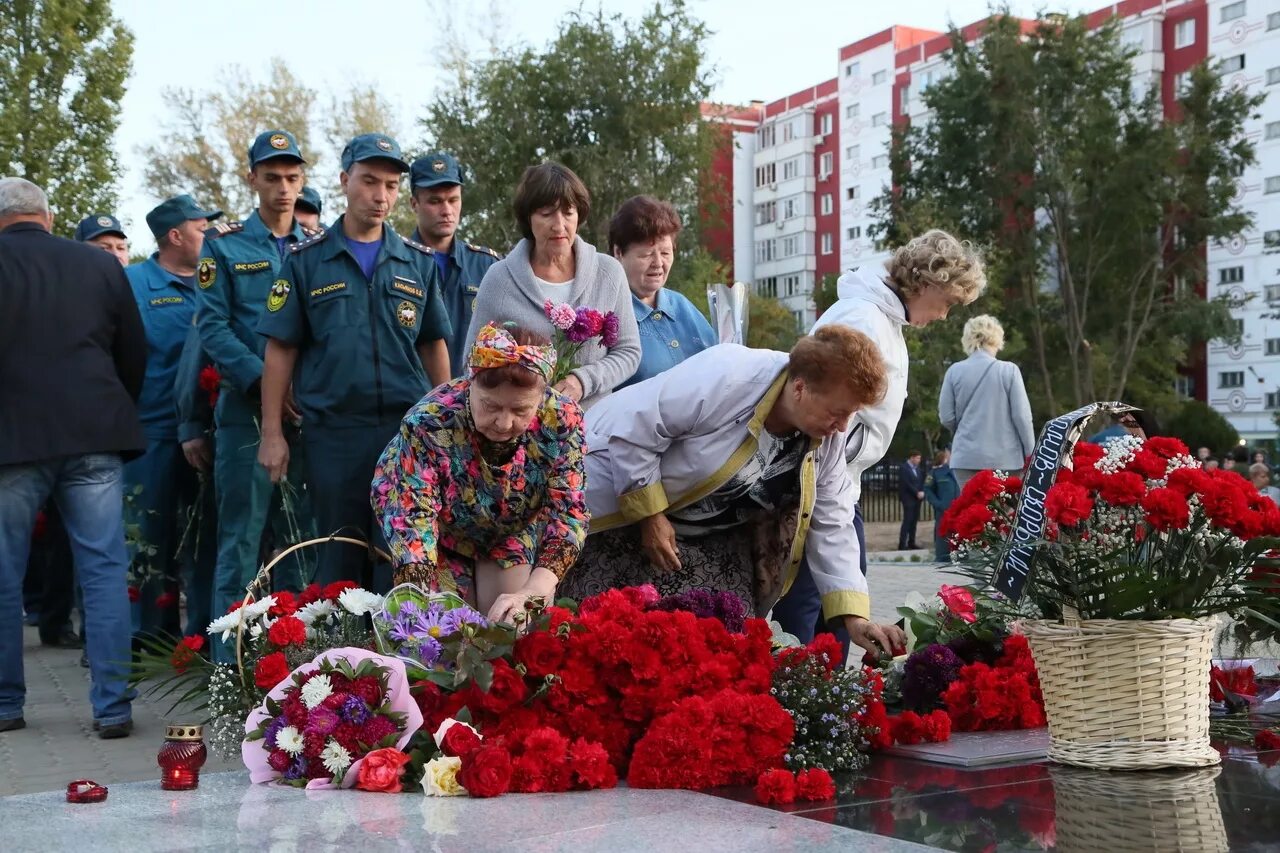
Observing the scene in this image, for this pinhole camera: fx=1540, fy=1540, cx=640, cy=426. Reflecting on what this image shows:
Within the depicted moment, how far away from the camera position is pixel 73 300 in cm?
614

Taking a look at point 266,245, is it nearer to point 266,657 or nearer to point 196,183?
point 266,657

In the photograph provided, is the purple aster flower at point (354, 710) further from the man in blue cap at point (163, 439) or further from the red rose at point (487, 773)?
the man in blue cap at point (163, 439)

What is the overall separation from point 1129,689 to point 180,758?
248 centimetres

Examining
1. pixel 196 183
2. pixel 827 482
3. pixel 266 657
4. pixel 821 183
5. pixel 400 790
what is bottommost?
pixel 400 790

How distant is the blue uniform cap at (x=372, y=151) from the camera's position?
6.14 meters

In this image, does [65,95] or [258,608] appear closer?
[258,608]

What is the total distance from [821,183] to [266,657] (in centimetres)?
7120

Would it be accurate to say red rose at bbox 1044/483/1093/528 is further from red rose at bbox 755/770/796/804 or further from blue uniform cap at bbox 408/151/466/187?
blue uniform cap at bbox 408/151/466/187

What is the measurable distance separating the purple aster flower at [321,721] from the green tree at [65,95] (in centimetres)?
2006

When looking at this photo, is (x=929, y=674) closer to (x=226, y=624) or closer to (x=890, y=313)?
(x=890, y=313)

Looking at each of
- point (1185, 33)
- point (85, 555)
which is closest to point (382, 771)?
point (85, 555)

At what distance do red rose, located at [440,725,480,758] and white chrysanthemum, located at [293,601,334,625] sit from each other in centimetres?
94

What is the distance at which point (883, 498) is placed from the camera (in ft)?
103

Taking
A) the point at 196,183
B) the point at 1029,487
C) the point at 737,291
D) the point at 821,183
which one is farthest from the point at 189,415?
the point at 821,183
